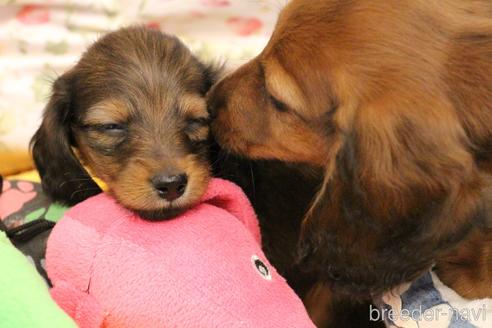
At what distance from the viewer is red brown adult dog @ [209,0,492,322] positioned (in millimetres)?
1312

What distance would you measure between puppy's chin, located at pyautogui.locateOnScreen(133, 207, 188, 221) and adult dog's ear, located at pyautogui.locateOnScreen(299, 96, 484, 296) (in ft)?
1.22

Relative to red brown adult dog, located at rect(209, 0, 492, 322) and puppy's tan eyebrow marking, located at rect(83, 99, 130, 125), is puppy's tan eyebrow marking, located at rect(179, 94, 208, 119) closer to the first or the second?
puppy's tan eyebrow marking, located at rect(83, 99, 130, 125)

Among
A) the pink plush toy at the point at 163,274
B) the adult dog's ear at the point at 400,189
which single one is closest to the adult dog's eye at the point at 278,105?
the adult dog's ear at the point at 400,189

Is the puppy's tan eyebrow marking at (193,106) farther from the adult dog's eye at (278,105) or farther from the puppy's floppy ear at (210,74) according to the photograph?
the adult dog's eye at (278,105)

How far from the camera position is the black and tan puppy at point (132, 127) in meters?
1.57

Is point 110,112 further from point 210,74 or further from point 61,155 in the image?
point 210,74

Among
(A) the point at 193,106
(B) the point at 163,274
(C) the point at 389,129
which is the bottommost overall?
(B) the point at 163,274

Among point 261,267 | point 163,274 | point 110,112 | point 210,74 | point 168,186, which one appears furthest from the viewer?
point 210,74

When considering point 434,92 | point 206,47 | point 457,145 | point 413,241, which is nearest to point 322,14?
point 434,92

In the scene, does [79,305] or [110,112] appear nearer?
[79,305]

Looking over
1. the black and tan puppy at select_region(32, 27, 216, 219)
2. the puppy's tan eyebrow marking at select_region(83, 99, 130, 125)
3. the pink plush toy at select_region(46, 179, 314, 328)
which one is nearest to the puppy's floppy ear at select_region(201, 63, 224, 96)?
the black and tan puppy at select_region(32, 27, 216, 219)

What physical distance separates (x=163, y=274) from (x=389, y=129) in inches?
22.6

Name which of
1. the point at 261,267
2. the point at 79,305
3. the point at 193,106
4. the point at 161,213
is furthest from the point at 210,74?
the point at 79,305

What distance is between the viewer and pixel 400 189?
4.34 ft
